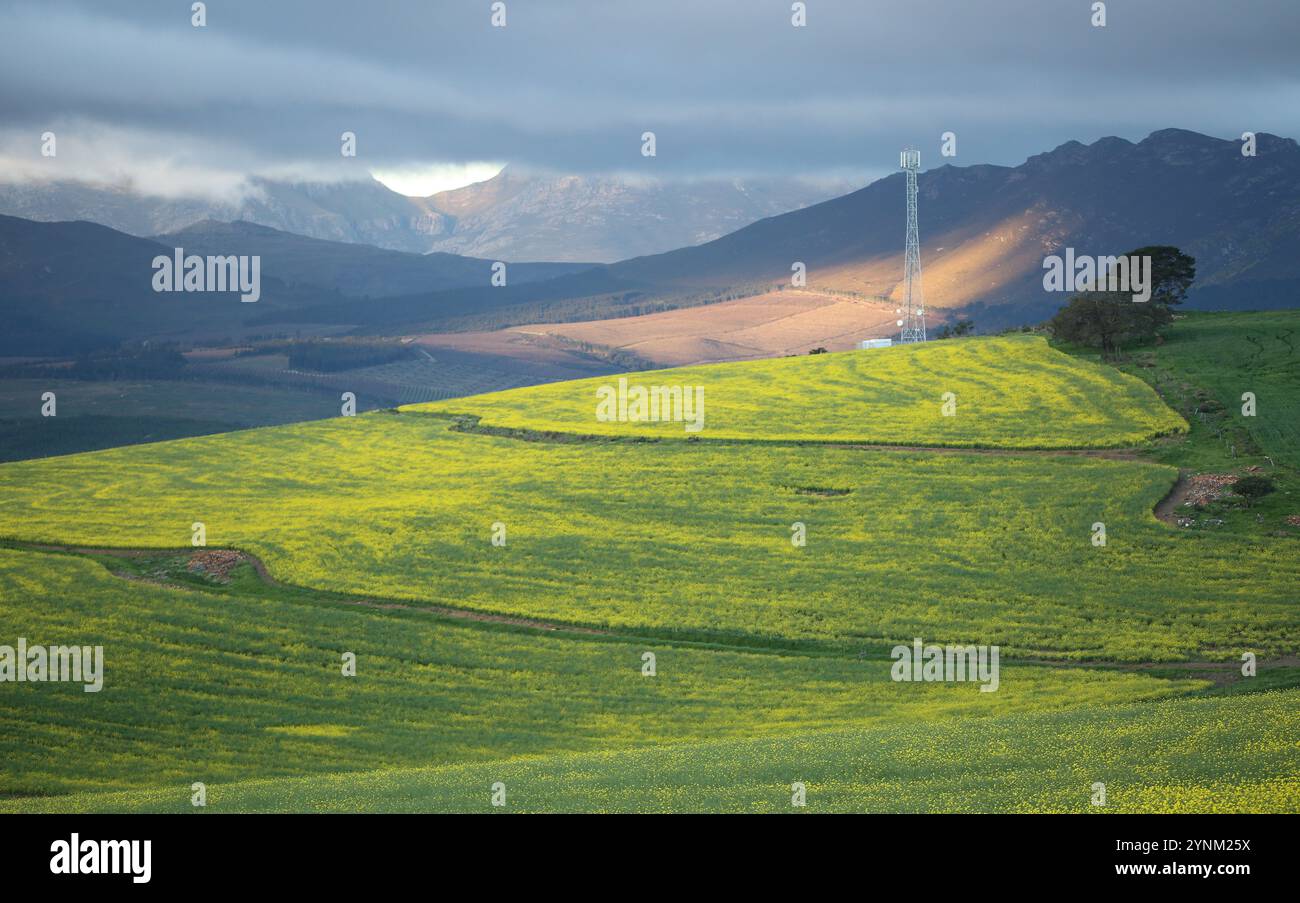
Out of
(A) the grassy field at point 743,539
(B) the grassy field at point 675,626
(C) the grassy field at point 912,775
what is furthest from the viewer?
(A) the grassy field at point 743,539

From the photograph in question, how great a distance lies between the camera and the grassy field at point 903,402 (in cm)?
7988

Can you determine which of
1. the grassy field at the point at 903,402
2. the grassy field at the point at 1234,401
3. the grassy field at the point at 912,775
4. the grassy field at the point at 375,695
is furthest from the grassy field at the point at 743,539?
the grassy field at the point at 912,775

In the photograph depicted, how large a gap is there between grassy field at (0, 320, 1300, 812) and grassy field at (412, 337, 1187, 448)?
70 centimetres

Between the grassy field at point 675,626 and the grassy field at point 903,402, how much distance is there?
0.70m

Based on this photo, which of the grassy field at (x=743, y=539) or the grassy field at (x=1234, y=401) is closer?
the grassy field at (x=743, y=539)

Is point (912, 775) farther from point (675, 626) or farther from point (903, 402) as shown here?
point (903, 402)

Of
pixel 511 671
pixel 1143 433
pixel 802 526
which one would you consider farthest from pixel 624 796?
pixel 1143 433

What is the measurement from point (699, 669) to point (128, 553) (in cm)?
3774

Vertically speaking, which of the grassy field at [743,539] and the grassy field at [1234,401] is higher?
the grassy field at [1234,401]

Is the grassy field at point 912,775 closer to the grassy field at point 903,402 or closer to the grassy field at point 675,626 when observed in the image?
the grassy field at point 675,626

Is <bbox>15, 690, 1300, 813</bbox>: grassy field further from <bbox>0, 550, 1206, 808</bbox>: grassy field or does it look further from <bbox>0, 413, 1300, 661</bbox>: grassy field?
<bbox>0, 413, 1300, 661</bbox>: grassy field

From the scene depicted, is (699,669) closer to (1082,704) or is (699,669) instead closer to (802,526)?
(1082,704)

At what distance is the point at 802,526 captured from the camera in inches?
2477

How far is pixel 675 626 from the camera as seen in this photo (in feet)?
166
